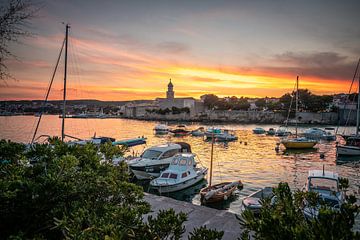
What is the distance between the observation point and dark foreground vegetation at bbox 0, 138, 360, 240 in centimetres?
225

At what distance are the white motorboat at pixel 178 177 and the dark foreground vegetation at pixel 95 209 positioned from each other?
13.4m

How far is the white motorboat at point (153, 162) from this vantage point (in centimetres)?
2125

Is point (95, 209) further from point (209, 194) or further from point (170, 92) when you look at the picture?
point (170, 92)

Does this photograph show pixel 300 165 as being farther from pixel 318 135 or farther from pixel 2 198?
pixel 318 135

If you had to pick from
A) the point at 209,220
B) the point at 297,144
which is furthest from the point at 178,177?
the point at 297,144

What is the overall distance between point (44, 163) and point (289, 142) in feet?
137

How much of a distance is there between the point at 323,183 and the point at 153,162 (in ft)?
42.3

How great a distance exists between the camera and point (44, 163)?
15.3 feet

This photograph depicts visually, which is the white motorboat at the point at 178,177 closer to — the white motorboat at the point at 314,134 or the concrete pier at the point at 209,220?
the concrete pier at the point at 209,220

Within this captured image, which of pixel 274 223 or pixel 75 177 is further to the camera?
pixel 75 177

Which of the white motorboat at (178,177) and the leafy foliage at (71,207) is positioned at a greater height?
the leafy foliage at (71,207)

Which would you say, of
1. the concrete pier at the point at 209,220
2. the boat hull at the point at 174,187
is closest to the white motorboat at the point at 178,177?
the boat hull at the point at 174,187

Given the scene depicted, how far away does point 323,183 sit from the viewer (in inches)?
579

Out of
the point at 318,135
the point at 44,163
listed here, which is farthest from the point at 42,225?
the point at 318,135
